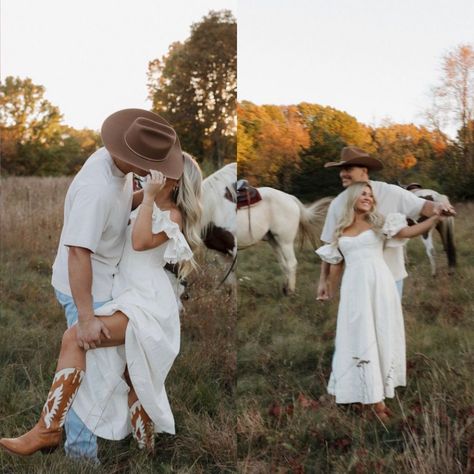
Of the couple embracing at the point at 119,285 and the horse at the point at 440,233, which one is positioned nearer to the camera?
the horse at the point at 440,233

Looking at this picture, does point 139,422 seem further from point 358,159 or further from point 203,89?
point 203,89

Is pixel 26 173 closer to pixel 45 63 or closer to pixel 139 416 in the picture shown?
pixel 45 63

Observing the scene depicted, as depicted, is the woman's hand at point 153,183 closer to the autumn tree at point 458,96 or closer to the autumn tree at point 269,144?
the autumn tree at point 269,144

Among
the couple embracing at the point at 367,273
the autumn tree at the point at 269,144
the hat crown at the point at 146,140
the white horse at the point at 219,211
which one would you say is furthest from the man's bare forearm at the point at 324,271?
the white horse at the point at 219,211

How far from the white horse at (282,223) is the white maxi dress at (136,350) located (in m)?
0.30

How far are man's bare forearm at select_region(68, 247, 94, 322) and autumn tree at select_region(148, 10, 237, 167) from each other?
3.04 m

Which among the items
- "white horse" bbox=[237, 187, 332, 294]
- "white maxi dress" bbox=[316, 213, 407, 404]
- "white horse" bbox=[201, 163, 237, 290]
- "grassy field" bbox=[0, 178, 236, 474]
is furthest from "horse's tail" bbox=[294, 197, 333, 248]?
"white horse" bbox=[201, 163, 237, 290]

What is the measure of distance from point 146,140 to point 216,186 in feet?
7.21

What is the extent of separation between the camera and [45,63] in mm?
7141

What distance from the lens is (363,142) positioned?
2.99 m

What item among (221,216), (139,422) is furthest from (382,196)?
(221,216)

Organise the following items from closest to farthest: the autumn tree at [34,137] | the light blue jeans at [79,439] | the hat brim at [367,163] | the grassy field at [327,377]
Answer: the grassy field at [327,377] → the hat brim at [367,163] → the light blue jeans at [79,439] → the autumn tree at [34,137]

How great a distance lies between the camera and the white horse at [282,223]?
118 inches

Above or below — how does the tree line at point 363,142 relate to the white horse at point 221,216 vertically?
above
